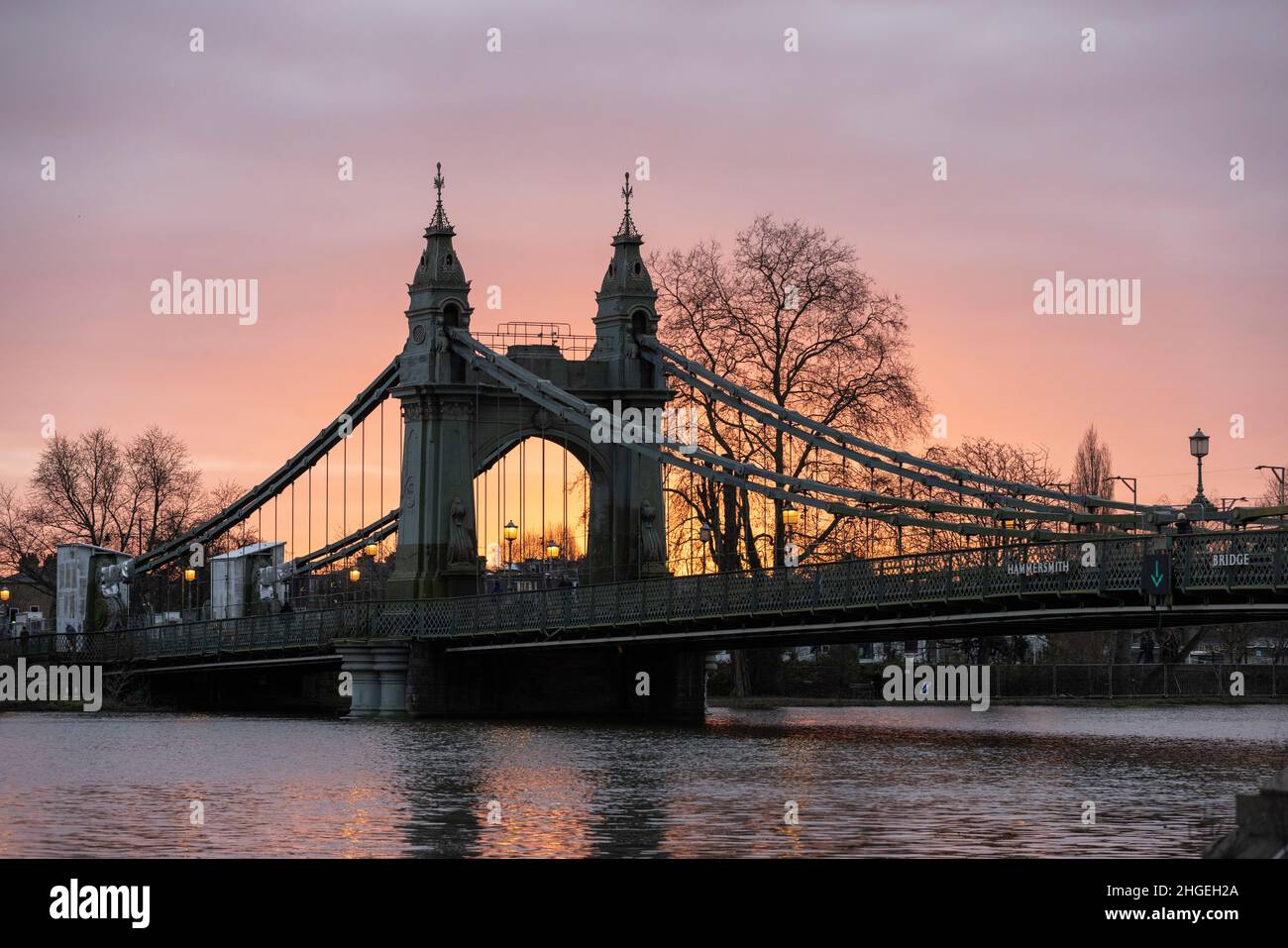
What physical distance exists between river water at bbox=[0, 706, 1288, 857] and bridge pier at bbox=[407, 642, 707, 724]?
3.53m

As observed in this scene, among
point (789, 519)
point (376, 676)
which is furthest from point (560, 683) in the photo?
point (789, 519)

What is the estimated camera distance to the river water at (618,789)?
2248 centimetres

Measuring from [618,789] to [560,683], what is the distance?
25.6 meters

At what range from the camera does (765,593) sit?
45.1m

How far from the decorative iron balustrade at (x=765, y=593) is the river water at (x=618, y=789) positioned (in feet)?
8.49

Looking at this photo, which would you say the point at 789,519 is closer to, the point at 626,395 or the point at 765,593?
the point at 626,395

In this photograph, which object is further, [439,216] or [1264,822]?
[439,216]

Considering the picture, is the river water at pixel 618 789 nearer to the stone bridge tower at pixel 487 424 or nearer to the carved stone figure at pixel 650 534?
the stone bridge tower at pixel 487 424

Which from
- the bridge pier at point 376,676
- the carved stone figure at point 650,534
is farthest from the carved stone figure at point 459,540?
the carved stone figure at point 650,534

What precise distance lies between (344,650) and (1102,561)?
74.8ft

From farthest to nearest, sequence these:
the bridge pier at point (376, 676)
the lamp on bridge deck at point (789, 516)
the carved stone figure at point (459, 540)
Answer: the lamp on bridge deck at point (789, 516) → the carved stone figure at point (459, 540) → the bridge pier at point (376, 676)

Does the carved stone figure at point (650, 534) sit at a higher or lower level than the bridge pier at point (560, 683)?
higher

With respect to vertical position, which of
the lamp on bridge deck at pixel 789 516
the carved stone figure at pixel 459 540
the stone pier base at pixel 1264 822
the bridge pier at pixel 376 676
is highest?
the lamp on bridge deck at pixel 789 516
